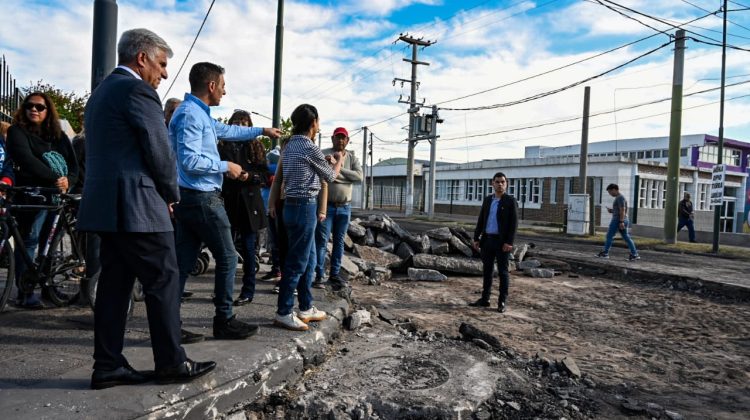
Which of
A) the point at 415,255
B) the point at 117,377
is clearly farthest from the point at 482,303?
the point at 117,377

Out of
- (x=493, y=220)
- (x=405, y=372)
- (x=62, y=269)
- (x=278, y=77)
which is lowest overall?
(x=405, y=372)

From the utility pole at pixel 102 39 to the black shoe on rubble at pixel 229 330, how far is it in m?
2.59

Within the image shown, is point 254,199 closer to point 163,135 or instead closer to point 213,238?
point 213,238

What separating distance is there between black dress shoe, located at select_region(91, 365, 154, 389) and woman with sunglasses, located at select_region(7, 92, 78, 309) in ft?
6.77

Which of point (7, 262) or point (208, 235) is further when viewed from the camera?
point (7, 262)

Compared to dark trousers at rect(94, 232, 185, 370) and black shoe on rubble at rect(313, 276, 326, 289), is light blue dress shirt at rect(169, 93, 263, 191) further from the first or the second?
black shoe on rubble at rect(313, 276, 326, 289)

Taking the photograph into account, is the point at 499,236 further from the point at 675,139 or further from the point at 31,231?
the point at 675,139

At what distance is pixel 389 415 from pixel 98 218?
1.92m

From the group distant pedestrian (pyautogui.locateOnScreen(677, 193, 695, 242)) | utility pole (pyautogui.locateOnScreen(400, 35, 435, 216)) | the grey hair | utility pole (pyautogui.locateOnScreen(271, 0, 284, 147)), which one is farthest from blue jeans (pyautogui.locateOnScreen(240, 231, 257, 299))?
utility pole (pyautogui.locateOnScreen(400, 35, 435, 216))

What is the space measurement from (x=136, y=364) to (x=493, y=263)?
4826 mm

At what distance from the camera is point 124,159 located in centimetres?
269

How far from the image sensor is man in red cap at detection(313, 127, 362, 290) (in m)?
5.88

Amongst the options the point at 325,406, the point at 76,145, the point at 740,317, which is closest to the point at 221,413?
the point at 325,406

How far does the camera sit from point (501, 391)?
139 inches
